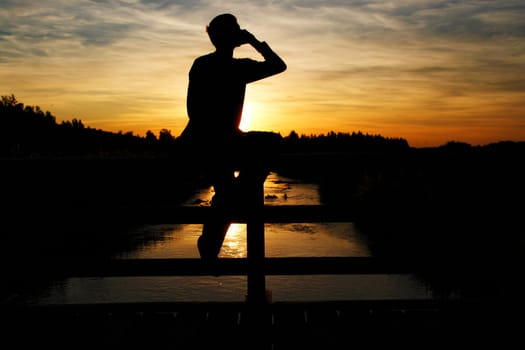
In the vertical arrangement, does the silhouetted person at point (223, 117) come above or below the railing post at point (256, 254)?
above

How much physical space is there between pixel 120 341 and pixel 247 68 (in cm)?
204

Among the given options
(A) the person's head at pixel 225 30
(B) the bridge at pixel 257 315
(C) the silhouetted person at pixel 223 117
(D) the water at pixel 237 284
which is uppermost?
(A) the person's head at pixel 225 30

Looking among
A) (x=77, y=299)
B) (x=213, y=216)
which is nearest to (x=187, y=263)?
(x=213, y=216)

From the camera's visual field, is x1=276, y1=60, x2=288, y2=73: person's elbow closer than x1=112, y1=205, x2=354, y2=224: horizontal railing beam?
Yes

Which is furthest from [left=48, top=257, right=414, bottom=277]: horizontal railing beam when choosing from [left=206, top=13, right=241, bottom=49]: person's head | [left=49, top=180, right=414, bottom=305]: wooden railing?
[left=206, top=13, right=241, bottom=49]: person's head

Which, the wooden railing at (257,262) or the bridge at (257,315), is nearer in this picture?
the bridge at (257,315)

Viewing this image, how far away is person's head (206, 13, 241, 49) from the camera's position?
10.1ft

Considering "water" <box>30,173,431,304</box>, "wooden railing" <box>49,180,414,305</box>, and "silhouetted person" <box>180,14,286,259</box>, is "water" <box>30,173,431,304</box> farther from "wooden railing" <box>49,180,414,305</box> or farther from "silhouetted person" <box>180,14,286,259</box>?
"silhouetted person" <box>180,14,286,259</box>

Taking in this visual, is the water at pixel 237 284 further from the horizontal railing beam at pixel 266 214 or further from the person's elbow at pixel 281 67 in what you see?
the person's elbow at pixel 281 67

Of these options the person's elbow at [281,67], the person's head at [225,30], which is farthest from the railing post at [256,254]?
the person's head at [225,30]

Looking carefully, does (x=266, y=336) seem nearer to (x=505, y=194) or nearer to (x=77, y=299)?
(x=505, y=194)

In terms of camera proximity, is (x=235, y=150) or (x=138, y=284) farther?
(x=138, y=284)

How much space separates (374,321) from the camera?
371 centimetres

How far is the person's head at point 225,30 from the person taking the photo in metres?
3.07
